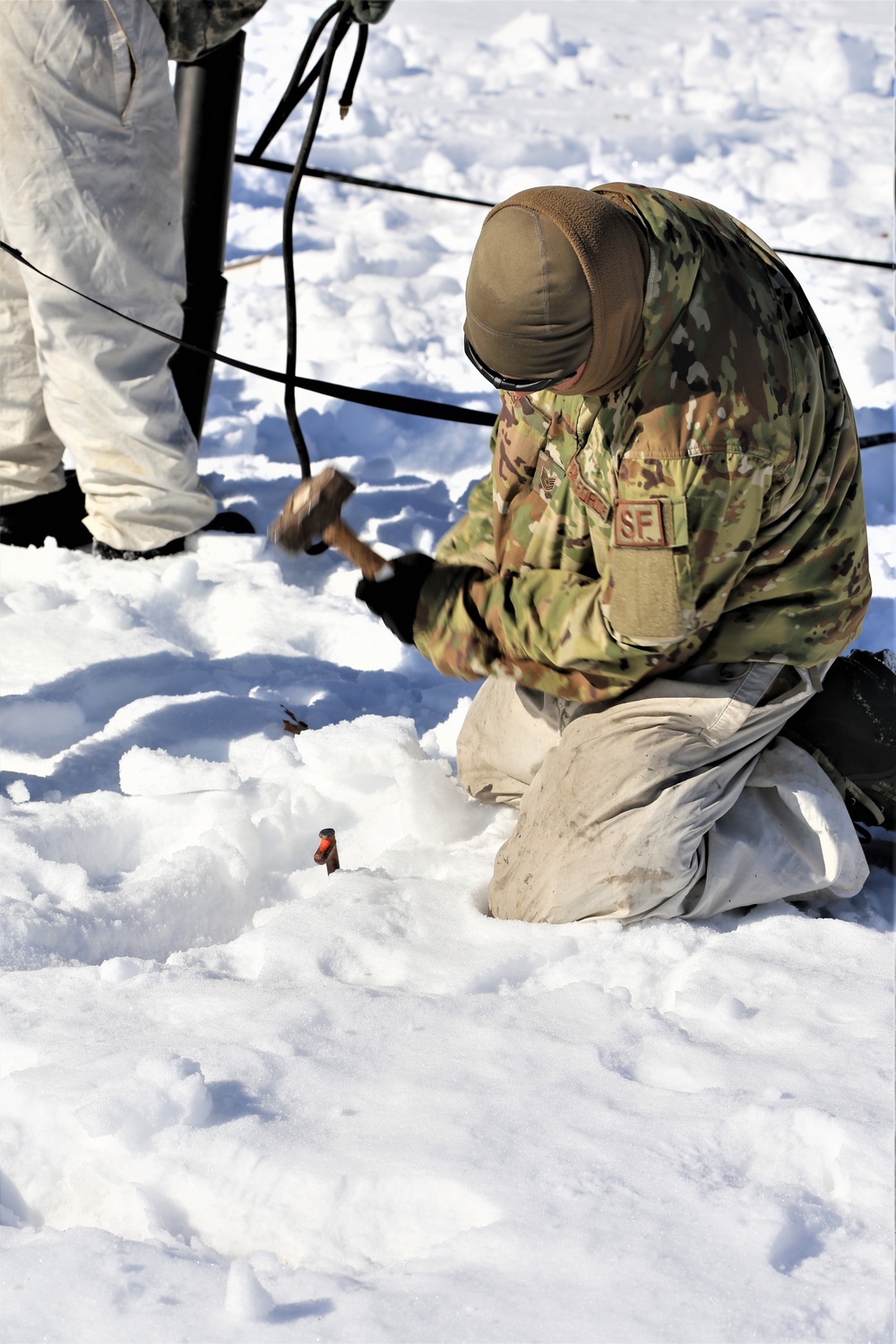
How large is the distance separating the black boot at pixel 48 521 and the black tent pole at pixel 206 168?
0.47m

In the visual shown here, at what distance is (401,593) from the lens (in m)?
1.81

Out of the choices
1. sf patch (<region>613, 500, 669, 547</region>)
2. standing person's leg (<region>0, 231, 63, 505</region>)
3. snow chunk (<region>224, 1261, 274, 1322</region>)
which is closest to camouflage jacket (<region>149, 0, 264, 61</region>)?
standing person's leg (<region>0, 231, 63, 505</region>)

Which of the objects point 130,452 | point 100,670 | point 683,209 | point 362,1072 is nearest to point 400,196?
point 130,452

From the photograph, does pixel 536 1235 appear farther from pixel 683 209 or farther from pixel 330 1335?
pixel 683 209

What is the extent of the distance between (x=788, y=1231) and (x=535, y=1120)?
0.90ft

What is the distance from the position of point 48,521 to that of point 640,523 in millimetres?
1866

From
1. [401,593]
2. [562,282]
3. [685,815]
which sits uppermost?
[562,282]

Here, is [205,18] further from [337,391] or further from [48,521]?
[48,521]

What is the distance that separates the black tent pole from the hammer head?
1546 millimetres

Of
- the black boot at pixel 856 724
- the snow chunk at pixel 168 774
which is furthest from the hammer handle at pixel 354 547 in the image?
the black boot at pixel 856 724

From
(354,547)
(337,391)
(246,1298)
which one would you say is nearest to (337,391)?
(337,391)

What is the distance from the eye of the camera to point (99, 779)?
2.13 metres

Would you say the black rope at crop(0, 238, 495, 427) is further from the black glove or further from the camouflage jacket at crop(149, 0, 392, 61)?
the black glove

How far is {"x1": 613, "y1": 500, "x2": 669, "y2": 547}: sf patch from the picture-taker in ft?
4.88
